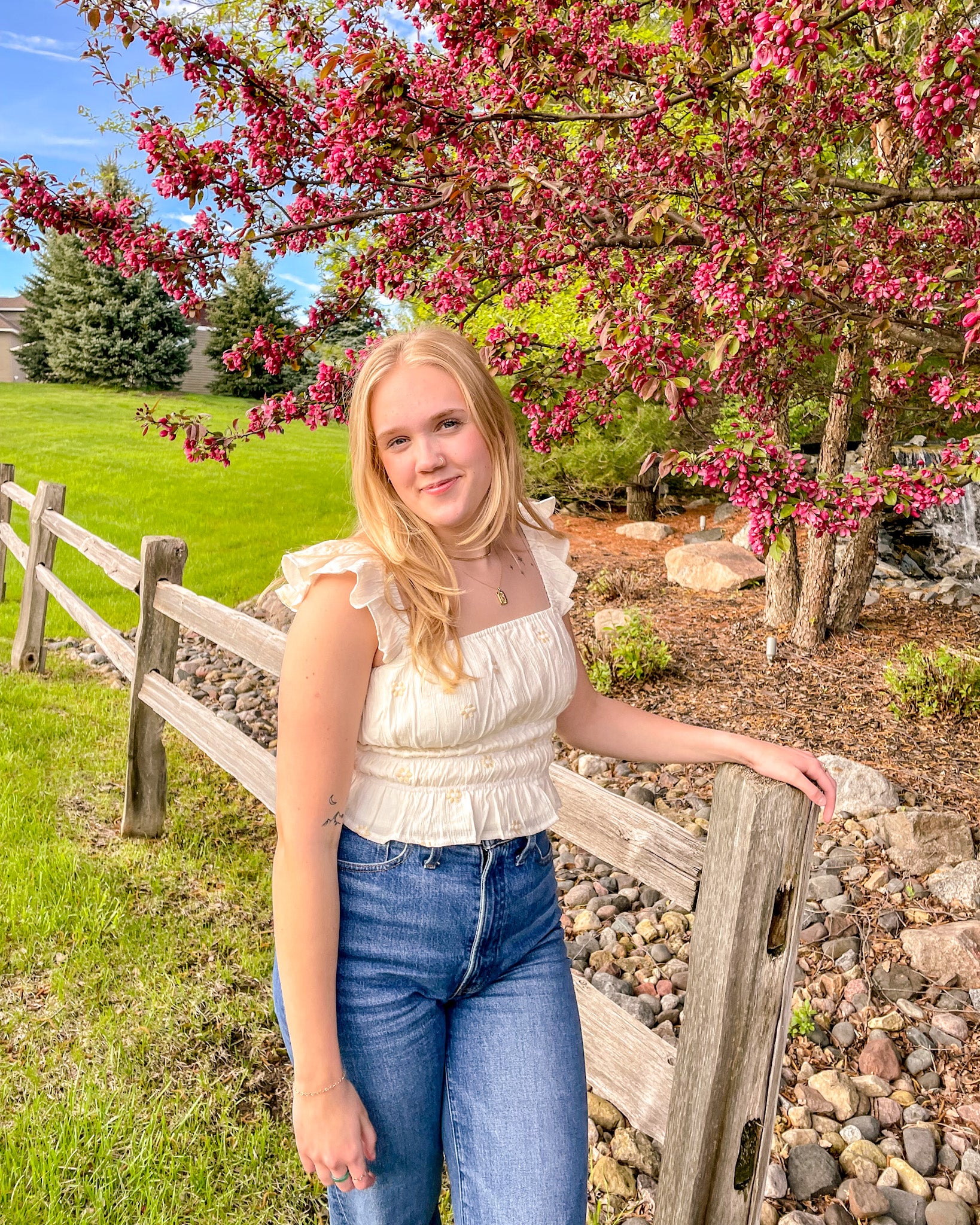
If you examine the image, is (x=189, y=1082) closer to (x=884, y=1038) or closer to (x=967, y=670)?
(x=884, y=1038)

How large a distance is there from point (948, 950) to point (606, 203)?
11.6ft

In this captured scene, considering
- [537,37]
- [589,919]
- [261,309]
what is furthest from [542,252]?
[261,309]

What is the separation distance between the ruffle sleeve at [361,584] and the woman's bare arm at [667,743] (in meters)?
0.46

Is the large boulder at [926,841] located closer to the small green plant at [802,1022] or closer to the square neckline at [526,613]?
the small green plant at [802,1022]

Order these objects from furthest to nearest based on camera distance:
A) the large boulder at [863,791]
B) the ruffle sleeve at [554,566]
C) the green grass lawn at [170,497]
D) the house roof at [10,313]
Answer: the house roof at [10,313] → the green grass lawn at [170,497] → the large boulder at [863,791] → the ruffle sleeve at [554,566]

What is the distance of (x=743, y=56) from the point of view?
4.42 m

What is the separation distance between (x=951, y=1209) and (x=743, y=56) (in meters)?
4.88

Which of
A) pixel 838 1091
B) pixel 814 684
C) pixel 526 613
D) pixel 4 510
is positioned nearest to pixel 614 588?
pixel 814 684

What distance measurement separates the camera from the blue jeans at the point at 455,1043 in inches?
61.7

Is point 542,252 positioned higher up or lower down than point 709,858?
higher up

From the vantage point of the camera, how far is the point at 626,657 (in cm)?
614

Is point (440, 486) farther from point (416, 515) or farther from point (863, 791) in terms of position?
point (863, 791)

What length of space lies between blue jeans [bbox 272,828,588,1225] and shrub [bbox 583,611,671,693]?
4.36 m

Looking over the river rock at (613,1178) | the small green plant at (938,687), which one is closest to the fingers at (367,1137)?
the river rock at (613,1178)
